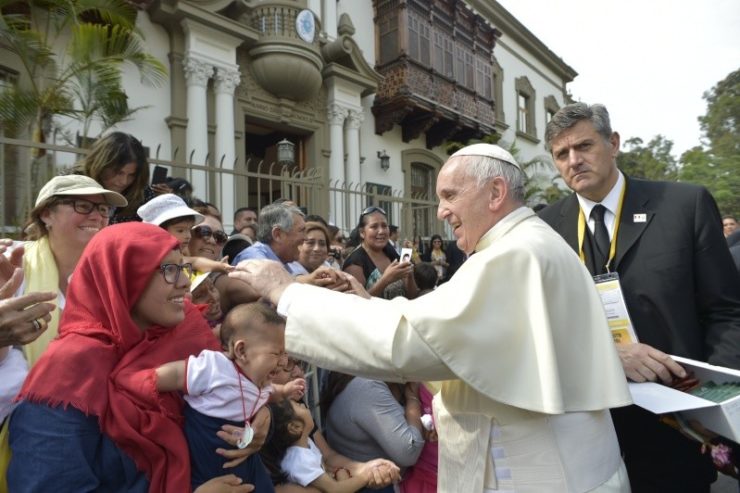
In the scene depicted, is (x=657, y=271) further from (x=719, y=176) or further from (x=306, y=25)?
(x=719, y=176)

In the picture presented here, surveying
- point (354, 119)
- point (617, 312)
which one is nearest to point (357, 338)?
point (617, 312)

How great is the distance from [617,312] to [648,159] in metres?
33.7

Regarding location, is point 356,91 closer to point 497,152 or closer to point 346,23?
point 346,23

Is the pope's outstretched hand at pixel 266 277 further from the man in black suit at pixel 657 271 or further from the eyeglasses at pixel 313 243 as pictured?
the eyeglasses at pixel 313 243

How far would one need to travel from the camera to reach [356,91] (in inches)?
483

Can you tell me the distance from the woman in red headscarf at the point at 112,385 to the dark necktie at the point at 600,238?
6.04 feet

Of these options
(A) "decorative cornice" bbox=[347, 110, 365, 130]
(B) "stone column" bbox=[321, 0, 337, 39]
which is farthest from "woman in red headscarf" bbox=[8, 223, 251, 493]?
(B) "stone column" bbox=[321, 0, 337, 39]

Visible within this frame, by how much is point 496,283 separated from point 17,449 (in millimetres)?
1547

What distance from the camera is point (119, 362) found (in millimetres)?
1721

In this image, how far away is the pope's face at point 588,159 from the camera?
7.64ft

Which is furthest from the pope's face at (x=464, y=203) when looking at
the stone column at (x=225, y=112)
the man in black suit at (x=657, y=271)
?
the stone column at (x=225, y=112)

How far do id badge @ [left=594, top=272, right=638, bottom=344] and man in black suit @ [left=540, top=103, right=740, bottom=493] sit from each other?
97mm

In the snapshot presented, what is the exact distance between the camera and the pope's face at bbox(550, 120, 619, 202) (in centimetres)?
233

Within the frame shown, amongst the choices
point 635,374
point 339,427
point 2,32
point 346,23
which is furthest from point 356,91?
point 635,374
